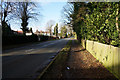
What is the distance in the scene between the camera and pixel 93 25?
404 inches

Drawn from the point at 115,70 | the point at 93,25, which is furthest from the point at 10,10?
the point at 115,70

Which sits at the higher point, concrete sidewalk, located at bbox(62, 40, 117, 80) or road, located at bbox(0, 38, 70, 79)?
concrete sidewalk, located at bbox(62, 40, 117, 80)

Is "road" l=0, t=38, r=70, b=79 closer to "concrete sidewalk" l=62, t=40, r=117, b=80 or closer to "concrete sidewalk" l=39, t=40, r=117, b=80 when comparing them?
"concrete sidewalk" l=39, t=40, r=117, b=80

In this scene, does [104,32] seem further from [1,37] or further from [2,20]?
[2,20]

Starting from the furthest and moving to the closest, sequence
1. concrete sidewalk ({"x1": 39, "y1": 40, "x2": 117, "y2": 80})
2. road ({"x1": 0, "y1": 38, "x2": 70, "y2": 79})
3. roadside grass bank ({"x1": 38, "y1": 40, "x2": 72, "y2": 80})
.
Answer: road ({"x1": 0, "y1": 38, "x2": 70, "y2": 79})
roadside grass bank ({"x1": 38, "y1": 40, "x2": 72, "y2": 80})
concrete sidewalk ({"x1": 39, "y1": 40, "x2": 117, "y2": 80})

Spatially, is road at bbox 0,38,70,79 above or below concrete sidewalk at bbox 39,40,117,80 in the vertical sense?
below

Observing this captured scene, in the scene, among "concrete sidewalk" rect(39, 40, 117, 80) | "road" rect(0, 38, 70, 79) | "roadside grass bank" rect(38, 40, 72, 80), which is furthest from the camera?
"road" rect(0, 38, 70, 79)

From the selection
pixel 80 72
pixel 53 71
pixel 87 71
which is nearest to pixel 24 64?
pixel 53 71

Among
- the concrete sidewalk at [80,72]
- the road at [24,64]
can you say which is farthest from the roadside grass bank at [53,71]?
the road at [24,64]

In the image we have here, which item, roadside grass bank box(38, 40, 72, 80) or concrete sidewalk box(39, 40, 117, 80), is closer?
concrete sidewalk box(39, 40, 117, 80)

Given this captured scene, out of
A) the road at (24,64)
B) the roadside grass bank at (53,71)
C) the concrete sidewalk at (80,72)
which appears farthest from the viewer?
the road at (24,64)

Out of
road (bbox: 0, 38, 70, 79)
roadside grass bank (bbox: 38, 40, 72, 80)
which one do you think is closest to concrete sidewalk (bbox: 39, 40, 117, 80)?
roadside grass bank (bbox: 38, 40, 72, 80)

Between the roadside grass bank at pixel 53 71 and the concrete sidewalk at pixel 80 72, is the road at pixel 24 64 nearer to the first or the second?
the roadside grass bank at pixel 53 71

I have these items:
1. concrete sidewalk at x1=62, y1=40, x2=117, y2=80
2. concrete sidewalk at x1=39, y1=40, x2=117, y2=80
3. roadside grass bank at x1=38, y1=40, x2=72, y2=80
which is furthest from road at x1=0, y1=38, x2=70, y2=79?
concrete sidewalk at x1=62, y1=40, x2=117, y2=80
